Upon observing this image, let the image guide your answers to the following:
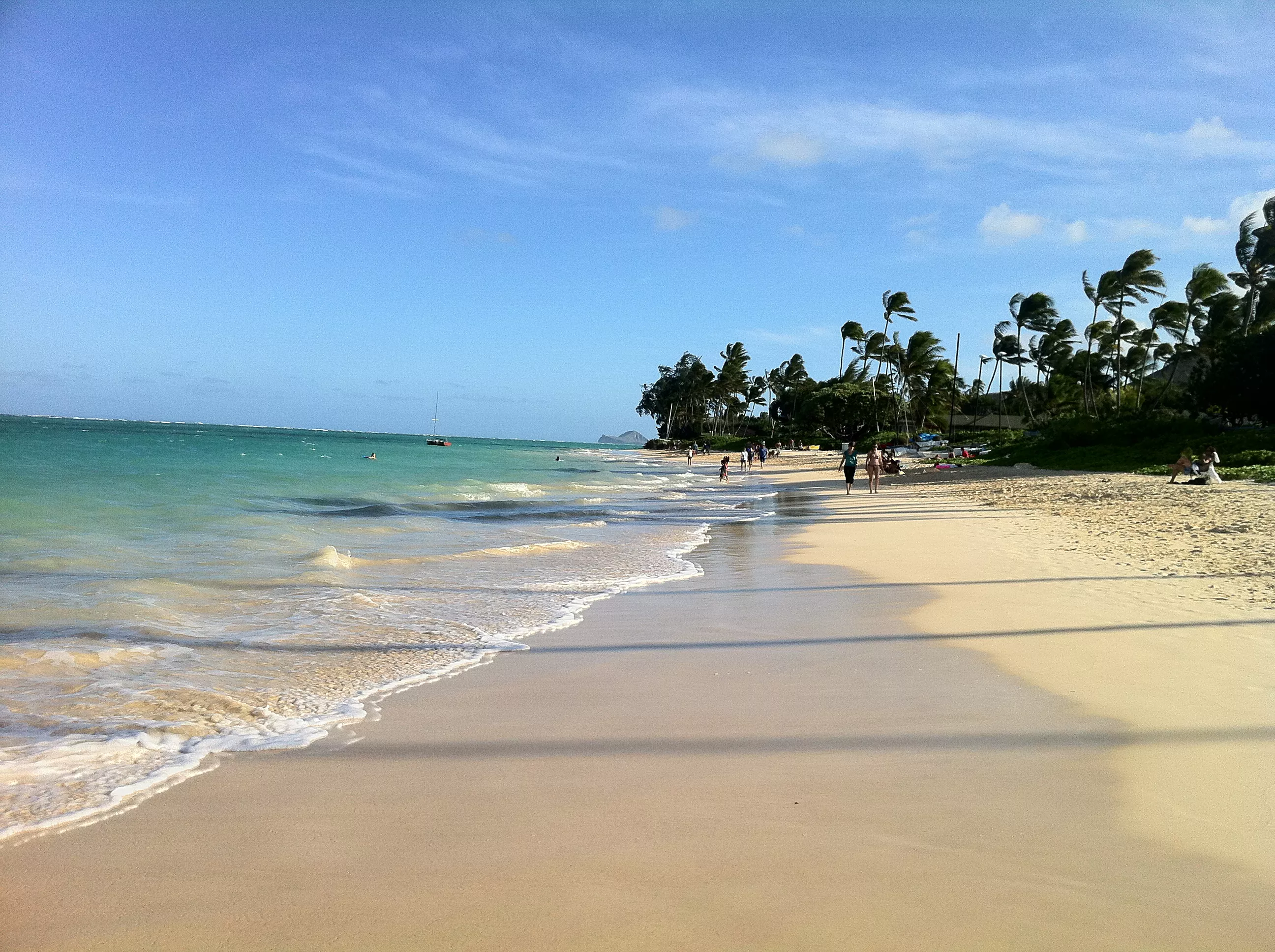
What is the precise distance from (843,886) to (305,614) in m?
6.18

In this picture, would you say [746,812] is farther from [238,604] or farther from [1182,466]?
[1182,466]

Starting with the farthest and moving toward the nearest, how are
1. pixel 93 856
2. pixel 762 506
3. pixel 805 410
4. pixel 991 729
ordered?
pixel 805 410
pixel 762 506
pixel 991 729
pixel 93 856

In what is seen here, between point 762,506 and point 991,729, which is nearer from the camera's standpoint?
point 991,729

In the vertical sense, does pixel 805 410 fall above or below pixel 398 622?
above

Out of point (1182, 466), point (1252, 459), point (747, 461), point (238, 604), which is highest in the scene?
point (1252, 459)

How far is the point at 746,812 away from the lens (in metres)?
3.37

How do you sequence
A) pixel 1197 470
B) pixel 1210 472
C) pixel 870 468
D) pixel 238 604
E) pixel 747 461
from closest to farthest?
pixel 238 604 → pixel 1210 472 → pixel 1197 470 → pixel 870 468 → pixel 747 461

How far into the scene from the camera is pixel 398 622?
7.43 metres

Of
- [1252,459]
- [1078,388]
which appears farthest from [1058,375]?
[1252,459]

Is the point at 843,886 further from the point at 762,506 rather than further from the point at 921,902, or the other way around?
the point at 762,506

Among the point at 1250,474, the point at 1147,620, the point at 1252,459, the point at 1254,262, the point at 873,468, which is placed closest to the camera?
the point at 1147,620

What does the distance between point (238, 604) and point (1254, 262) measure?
49.3 meters

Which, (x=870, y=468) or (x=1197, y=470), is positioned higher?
(x=1197, y=470)

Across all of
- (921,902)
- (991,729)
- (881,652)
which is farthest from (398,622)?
(921,902)
